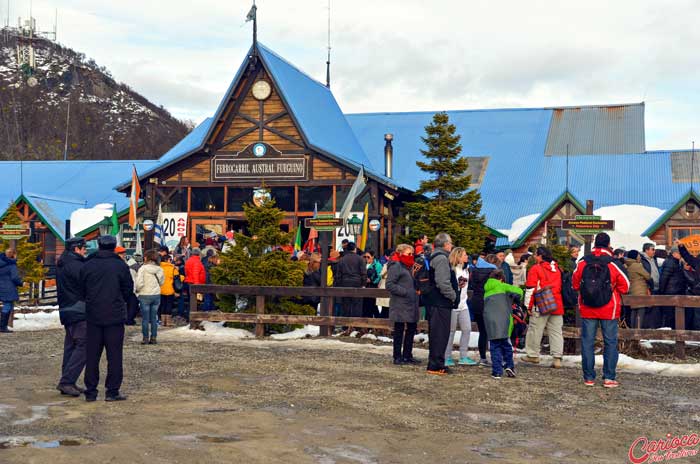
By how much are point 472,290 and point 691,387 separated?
337cm

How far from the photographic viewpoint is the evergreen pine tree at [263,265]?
1694 centimetres

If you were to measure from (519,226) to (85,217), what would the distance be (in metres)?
16.1

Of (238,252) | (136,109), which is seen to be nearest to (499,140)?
(238,252)

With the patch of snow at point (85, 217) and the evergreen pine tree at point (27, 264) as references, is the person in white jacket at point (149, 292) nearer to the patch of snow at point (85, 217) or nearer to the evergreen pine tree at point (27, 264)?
the evergreen pine tree at point (27, 264)

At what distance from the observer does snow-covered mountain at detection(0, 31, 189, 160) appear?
96.9 metres

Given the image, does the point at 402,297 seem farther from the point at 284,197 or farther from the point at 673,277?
the point at 284,197

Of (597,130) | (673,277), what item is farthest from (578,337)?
(597,130)

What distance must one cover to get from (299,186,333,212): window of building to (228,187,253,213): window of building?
1.69 meters

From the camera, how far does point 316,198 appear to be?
2600 cm

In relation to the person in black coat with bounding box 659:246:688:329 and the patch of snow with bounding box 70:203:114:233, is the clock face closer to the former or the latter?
the patch of snow with bounding box 70:203:114:233

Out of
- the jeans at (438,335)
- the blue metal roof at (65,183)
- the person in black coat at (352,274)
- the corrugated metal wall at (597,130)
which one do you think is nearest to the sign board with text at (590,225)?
the jeans at (438,335)

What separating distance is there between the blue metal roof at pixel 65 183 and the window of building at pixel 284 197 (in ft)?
32.6

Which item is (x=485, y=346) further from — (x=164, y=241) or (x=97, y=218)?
(x=97, y=218)

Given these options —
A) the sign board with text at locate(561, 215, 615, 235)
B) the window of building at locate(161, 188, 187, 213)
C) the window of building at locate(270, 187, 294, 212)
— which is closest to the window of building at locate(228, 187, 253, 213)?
the window of building at locate(270, 187, 294, 212)
